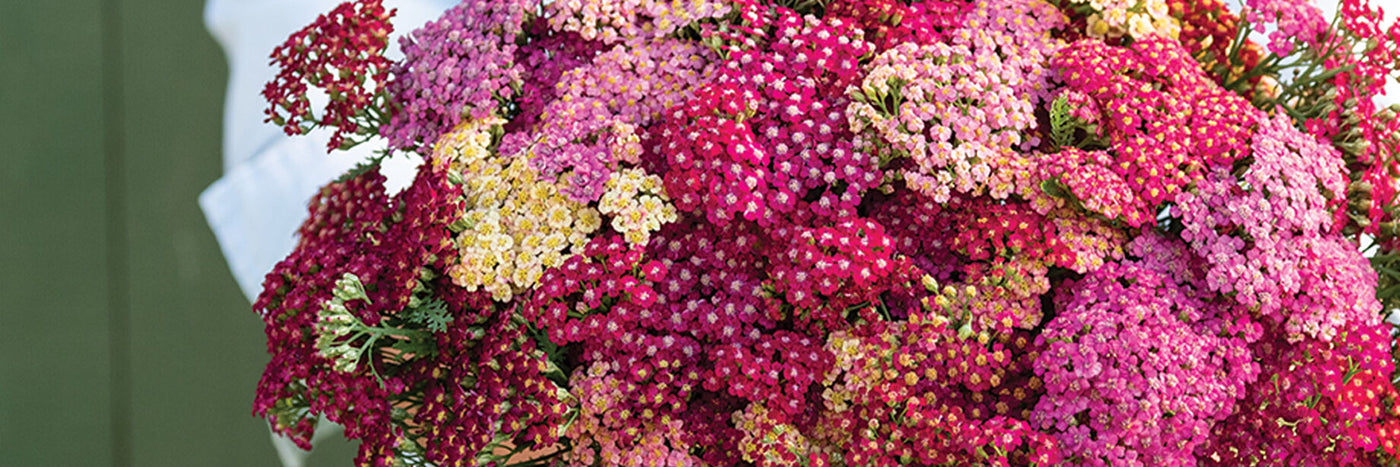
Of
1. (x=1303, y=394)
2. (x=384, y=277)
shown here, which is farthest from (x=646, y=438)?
(x=1303, y=394)

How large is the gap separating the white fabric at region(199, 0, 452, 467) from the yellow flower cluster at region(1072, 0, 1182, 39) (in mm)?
1375

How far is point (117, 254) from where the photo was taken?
2.17 meters

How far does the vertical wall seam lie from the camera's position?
2.13 m

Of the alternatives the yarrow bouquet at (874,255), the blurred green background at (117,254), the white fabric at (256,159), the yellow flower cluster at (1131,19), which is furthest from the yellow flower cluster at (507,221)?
the blurred green background at (117,254)

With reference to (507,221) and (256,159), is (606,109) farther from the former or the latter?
(256,159)

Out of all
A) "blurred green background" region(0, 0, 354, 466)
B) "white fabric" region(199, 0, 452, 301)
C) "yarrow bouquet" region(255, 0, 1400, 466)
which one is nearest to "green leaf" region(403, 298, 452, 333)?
"yarrow bouquet" region(255, 0, 1400, 466)

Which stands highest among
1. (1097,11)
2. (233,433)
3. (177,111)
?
(1097,11)

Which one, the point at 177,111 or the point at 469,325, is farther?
the point at 177,111

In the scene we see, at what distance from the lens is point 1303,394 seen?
38.4 inches

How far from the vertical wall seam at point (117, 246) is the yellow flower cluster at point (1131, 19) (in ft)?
6.19

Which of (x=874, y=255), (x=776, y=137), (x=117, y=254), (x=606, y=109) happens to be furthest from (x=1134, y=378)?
(x=117, y=254)

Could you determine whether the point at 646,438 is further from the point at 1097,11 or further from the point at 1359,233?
the point at 1359,233

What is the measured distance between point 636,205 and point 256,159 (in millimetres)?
1423

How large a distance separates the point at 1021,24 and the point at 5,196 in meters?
1.86
